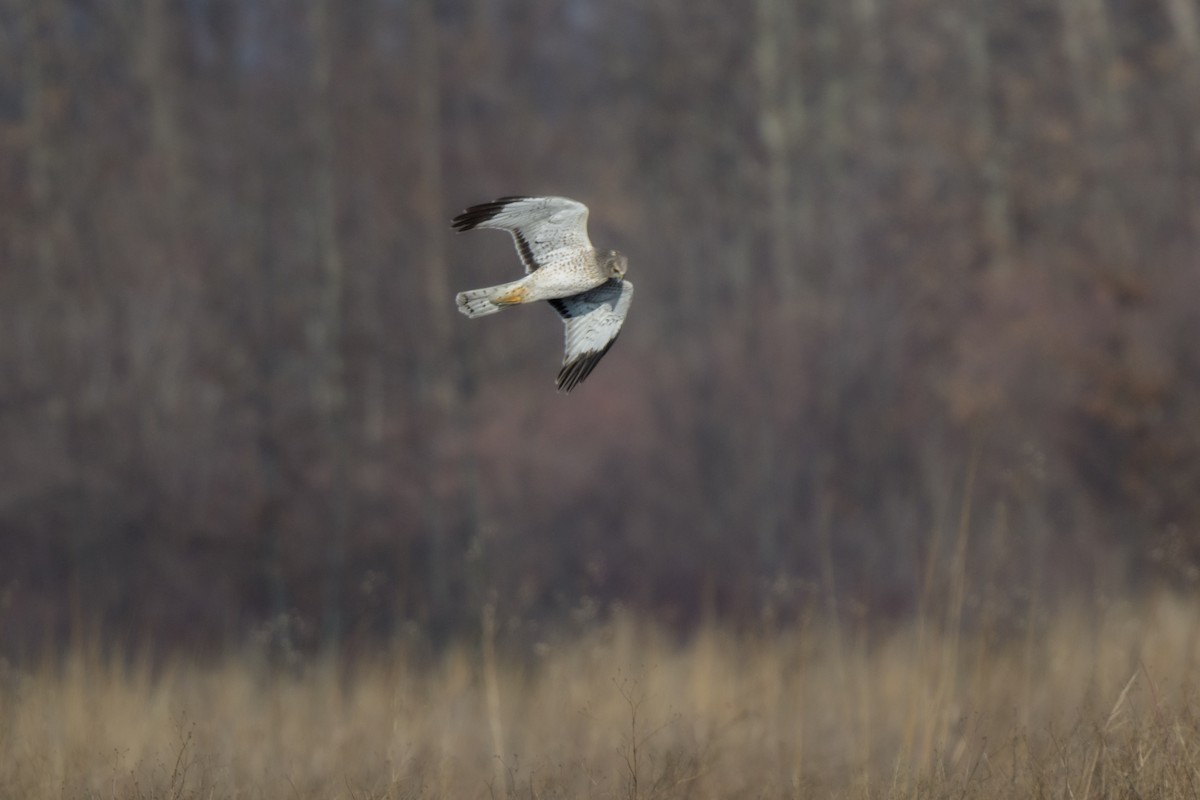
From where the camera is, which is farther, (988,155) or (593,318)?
(988,155)

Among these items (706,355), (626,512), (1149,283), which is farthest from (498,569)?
(1149,283)

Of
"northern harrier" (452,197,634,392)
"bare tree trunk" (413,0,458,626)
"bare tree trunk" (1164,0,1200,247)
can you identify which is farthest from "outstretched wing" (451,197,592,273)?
"bare tree trunk" (1164,0,1200,247)

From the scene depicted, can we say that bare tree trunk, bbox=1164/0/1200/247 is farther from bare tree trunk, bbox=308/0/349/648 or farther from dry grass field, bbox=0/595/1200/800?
dry grass field, bbox=0/595/1200/800

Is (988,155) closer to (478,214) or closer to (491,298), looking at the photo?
(478,214)

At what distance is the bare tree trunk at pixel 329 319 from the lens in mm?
18422

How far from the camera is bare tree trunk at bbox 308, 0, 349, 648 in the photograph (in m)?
18.4

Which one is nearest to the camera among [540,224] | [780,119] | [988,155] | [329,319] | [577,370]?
[577,370]

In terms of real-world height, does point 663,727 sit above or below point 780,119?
below

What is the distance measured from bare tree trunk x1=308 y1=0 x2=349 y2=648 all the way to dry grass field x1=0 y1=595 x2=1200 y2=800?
8012 mm

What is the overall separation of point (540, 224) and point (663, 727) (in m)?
2.33

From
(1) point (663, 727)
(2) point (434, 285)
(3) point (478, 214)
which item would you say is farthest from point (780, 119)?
(1) point (663, 727)

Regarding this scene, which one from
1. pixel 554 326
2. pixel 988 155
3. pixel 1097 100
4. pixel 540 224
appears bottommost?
pixel 554 326

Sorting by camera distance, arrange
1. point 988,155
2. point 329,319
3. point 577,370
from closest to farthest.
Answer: point 577,370, point 329,319, point 988,155

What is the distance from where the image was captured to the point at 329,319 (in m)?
18.8
